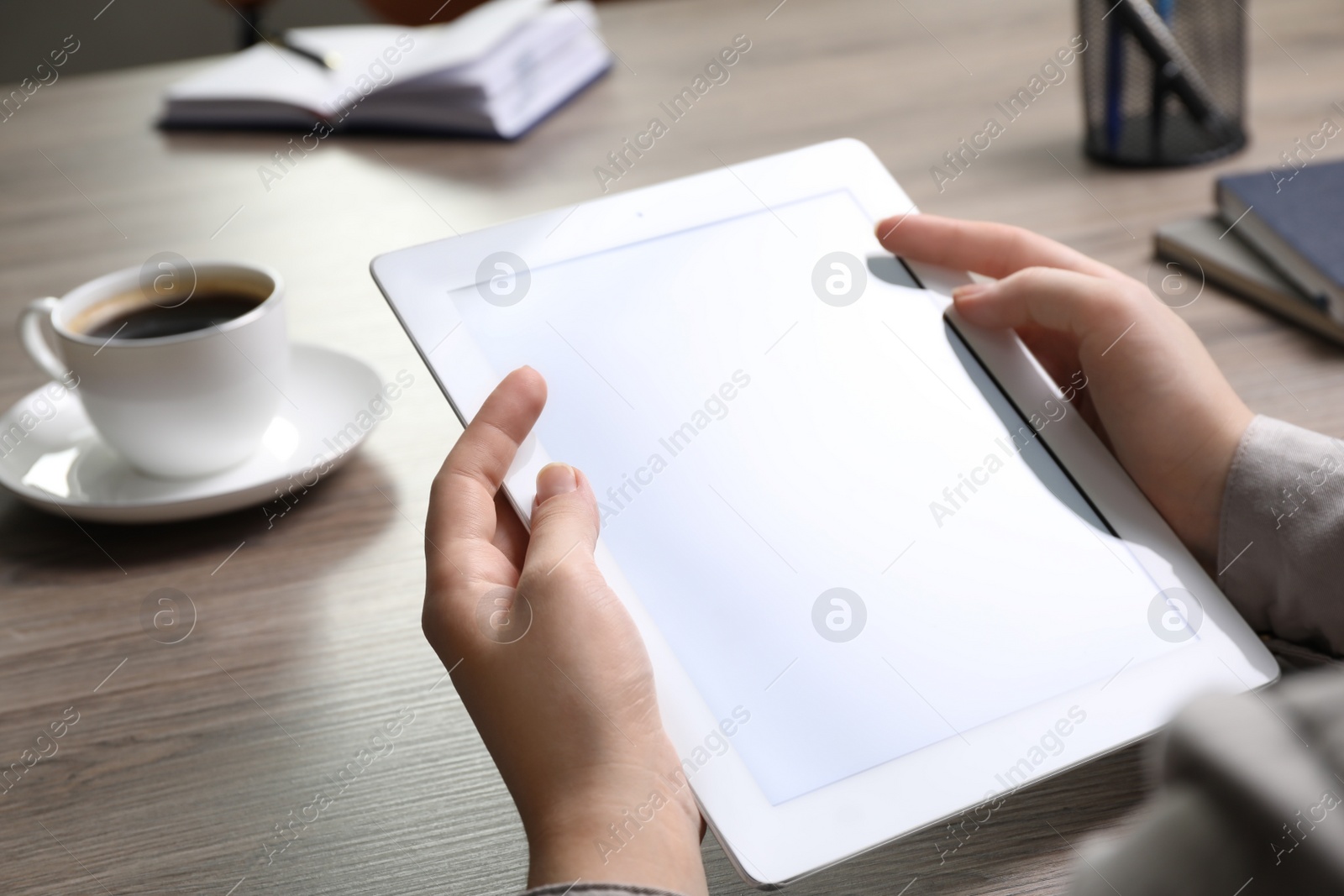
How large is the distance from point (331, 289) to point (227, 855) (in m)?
0.60

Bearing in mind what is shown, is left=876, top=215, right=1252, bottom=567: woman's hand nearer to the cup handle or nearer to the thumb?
the thumb

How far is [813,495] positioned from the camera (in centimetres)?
53

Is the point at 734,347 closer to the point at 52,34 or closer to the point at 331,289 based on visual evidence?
the point at 331,289

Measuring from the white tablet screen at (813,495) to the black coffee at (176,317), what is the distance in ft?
0.77

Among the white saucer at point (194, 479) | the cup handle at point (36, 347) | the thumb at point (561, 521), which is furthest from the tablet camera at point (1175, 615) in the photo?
the cup handle at point (36, 347)

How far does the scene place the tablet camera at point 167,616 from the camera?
24.4 inches

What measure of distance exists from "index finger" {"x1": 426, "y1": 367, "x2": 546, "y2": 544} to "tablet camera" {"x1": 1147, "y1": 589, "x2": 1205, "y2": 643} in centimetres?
30

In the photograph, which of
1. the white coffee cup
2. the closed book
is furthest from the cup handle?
the closed book

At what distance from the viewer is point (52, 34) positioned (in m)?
3.11

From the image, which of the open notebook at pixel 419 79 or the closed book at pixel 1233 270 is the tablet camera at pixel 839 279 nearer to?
the closed book at pixel 1233 270

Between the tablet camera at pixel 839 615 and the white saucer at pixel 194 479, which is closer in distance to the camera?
the tablet camera at pixel 839 615

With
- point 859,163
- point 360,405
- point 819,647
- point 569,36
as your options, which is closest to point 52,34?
point 569,36

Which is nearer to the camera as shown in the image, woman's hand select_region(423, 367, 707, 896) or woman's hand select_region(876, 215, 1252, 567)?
woman's hand select_region(423, 367, 707, 896)

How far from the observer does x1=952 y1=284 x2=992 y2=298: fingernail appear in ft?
2.03
